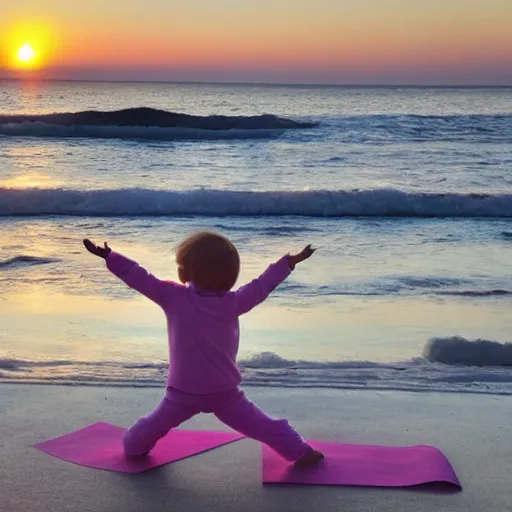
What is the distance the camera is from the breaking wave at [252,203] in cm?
1084

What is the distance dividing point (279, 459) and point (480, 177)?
12294 mm

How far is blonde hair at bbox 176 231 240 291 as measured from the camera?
2412mm

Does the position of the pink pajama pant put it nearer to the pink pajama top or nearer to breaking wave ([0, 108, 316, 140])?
the pink pajama top

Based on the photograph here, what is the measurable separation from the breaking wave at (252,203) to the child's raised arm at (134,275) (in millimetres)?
8155

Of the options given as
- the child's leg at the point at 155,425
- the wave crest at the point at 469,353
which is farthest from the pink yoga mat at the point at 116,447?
the wave crest at the point at 469,353

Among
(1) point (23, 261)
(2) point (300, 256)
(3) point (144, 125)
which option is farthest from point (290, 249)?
(3) point (144, 125)

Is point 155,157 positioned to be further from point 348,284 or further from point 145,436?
point 145,436

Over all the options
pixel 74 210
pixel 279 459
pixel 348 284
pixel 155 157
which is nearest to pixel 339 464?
pixel 279 459

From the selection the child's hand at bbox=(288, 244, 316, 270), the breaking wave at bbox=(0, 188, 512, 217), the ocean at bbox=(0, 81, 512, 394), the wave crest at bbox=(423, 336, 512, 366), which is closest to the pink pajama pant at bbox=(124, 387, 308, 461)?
the child's hand at bbox=(288, 244, 316, 270)

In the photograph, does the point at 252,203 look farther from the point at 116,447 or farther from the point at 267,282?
the point at 267,282

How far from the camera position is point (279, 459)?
256 cm

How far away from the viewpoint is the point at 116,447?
8.61ft

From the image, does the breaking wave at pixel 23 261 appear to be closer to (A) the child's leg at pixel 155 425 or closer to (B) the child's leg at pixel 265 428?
(A) the child's leg at pixel 155 425

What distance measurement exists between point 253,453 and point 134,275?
65 cm
